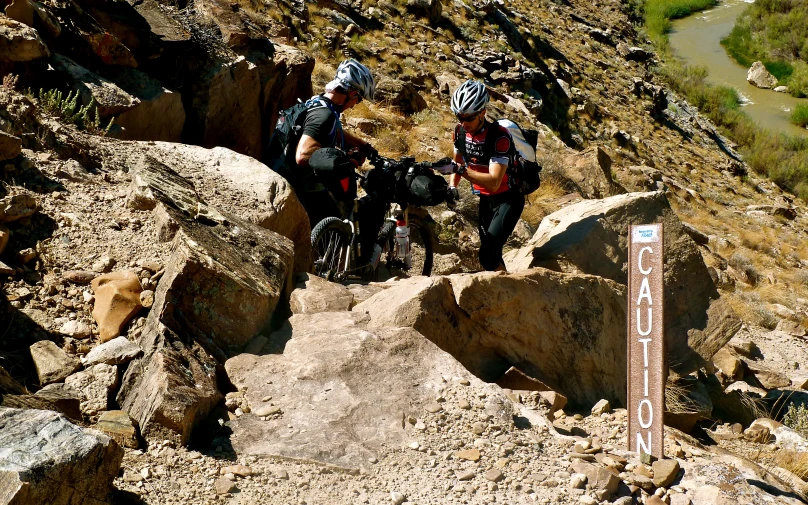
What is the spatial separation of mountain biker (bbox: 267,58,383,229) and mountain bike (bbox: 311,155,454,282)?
179 millimetres

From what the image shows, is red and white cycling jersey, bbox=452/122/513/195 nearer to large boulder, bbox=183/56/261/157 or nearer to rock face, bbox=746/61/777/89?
large boulder, bbox=183/56/261/157

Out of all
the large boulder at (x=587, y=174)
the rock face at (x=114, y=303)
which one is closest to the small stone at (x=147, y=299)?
the rock face at (x=114, y=303)

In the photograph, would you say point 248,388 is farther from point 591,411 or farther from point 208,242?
point 591,411

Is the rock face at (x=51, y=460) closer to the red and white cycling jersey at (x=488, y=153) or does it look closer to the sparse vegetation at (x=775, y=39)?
the red and white cycling jersey at (x=488, y=153)

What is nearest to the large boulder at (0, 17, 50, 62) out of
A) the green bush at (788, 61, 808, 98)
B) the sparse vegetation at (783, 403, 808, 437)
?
the sparse vegetation at (783, 403, 808, 437)

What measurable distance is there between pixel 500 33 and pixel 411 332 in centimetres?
2067

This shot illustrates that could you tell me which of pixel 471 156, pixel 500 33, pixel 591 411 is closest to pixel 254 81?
pixel 471 156

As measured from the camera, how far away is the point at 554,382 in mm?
5301

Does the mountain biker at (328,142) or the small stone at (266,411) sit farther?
the mountain biker at (328,142)

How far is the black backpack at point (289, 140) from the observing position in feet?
19.6

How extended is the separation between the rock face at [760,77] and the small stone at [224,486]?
40439 mm

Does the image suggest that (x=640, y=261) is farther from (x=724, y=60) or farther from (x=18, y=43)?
(x=724, y=60)

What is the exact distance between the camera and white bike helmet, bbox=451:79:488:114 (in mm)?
6211

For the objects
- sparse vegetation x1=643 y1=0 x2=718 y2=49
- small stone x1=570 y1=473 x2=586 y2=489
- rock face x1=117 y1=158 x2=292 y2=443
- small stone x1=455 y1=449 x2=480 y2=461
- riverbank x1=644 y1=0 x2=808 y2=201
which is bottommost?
riverbank x1=644 y1=0 x2=808 y2=201
